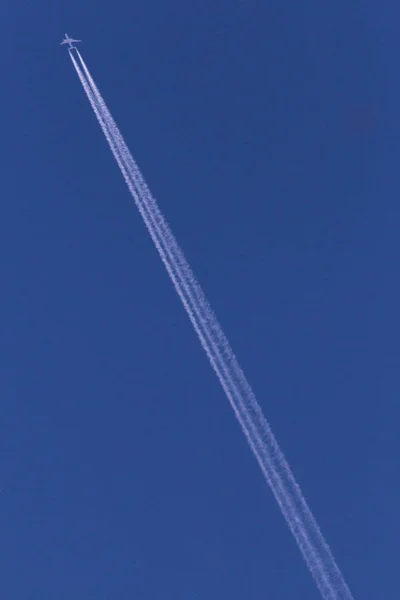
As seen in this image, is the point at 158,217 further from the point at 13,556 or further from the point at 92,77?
the point at 13,556

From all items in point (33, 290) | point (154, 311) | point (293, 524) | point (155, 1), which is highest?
point (155, 1)

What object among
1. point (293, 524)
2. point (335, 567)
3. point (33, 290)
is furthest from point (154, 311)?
point (335, 567)

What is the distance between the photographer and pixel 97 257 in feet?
43.5

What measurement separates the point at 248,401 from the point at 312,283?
215 cm

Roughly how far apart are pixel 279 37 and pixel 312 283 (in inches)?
162

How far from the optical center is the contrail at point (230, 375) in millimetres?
12352

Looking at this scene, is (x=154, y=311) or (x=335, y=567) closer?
(x=335, y=567)

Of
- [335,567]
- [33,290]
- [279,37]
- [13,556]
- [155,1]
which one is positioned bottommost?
[335,567]

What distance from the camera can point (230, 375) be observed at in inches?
507

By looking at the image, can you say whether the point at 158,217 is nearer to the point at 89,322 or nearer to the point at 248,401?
the point at 89,322

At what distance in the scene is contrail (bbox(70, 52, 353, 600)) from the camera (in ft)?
40.5

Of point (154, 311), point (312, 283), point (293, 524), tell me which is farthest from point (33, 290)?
point (293, 524)

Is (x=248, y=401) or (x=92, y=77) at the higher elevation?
(x=92, y=77)

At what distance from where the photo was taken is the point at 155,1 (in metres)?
13.6
